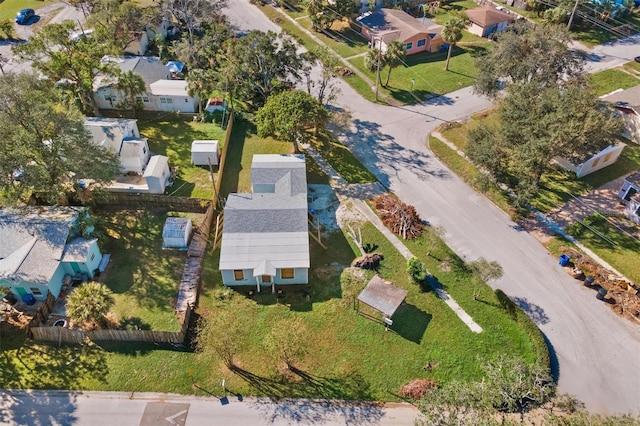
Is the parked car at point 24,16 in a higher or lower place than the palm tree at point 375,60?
lower

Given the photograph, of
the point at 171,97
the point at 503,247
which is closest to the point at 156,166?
the point at 171,97

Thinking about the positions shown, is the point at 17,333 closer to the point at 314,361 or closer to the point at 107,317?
the point at 107,317

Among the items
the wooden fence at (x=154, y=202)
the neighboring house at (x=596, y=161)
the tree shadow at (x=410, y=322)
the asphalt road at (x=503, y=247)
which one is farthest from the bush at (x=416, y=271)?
the neighboring house at (x=596, y=161)

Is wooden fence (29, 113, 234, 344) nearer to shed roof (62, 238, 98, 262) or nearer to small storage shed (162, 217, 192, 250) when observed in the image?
small storage shed (162, 217, 192, 250)

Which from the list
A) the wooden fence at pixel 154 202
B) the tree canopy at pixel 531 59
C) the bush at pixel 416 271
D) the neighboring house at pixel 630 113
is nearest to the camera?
the bush at pixel 416 271

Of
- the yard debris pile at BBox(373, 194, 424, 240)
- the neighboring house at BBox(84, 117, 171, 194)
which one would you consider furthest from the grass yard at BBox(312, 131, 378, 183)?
the neighboring house at BBox(84, 117, 171, 194)

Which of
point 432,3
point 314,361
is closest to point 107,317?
point 314,361

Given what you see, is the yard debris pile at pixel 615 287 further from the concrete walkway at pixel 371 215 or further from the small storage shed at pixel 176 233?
the small storage shed at pixel 176 233
